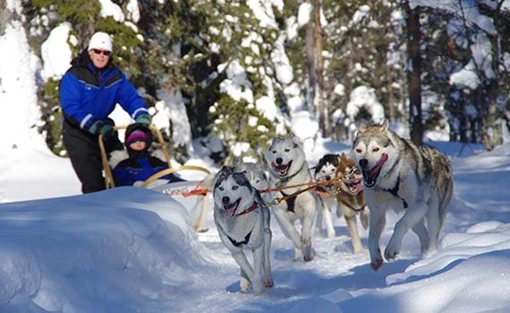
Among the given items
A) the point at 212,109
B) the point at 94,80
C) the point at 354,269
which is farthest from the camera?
the point at 212,109

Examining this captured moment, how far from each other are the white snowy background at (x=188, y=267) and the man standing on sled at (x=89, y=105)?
991 mm

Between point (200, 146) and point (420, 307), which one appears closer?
point (420, 307)

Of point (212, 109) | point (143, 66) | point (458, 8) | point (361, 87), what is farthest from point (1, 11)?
point (361, 87)

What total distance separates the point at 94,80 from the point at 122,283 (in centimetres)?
358

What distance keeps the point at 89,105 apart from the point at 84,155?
0.55 metres

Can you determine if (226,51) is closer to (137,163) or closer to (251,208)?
(137,163)

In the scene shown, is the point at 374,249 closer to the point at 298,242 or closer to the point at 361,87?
the point at 298,242

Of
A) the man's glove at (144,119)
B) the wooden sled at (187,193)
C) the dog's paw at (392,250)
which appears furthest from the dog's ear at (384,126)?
the man's glove at (144,119)

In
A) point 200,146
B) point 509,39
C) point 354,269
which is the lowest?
point 354,269

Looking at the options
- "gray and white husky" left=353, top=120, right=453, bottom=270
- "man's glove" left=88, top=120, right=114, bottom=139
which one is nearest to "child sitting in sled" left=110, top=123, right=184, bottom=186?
"man's glove" left=88, top=120, right=114, bottom=139

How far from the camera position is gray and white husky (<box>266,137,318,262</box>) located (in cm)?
607

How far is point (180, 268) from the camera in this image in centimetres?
535

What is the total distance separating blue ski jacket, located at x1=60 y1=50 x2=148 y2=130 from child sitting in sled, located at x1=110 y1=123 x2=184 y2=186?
23 centimetres

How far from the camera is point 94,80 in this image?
24.3 feet
